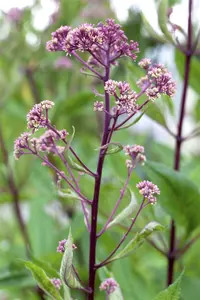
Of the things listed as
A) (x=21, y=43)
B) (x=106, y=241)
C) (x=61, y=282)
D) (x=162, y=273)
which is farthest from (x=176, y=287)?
(x=21, y=43)

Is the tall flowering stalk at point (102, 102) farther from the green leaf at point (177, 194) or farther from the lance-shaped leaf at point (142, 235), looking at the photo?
the green leaf at point (177, 194)

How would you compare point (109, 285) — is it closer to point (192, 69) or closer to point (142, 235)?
point (142, 235)

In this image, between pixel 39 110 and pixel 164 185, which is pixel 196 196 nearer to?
pixel 164 185

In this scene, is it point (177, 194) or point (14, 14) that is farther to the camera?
point (14, 14)

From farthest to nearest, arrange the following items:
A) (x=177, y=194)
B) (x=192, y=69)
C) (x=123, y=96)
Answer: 1. (x=192, y=69)
2. (x=177, y=194)
3. (x=123, y=96)

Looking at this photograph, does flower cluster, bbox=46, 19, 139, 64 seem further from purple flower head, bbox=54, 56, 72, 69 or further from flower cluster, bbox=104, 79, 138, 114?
purple flower head, bbox=54, 56, 72, 69

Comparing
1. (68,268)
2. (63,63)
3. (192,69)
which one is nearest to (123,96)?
(68,268)
